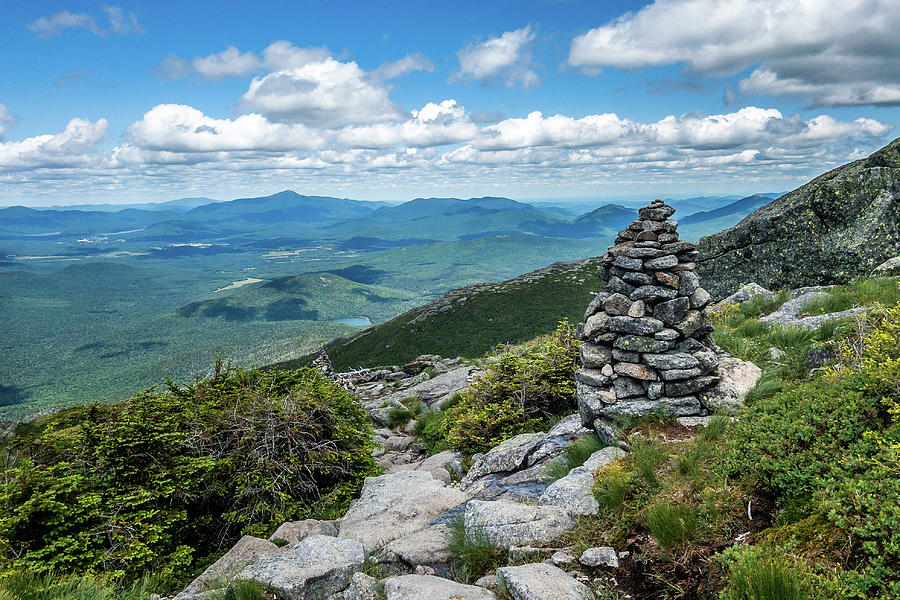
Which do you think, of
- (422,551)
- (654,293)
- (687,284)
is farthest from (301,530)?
(687,284)

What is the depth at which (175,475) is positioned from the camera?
9398 mm

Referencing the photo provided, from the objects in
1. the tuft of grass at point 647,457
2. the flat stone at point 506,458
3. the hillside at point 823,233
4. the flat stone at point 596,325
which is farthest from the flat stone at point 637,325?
the hillside at point 823,233

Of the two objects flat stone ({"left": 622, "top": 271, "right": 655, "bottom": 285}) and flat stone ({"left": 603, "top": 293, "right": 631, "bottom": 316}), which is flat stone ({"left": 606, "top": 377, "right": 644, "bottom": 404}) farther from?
flat stone ({"left": 622, "top": 271, "right": 655, "bottom": 285})

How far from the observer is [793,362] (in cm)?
939

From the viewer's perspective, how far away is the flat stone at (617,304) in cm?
970

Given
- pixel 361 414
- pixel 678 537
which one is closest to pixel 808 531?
pixel 678 537

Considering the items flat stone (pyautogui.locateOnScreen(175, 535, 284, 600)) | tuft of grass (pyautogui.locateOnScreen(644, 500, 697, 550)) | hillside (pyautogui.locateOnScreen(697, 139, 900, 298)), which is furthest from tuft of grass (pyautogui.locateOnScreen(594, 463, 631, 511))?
hillside (pyautogui.locateOnScreen(697, 139, 900, 298))

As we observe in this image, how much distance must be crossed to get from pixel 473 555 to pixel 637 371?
192 inches

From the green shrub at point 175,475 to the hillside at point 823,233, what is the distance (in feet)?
54.0

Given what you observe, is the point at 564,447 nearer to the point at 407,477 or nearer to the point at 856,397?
the point at 407,477

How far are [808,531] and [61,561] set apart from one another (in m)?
10.1

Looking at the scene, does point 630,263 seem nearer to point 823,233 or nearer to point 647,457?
point 647,457

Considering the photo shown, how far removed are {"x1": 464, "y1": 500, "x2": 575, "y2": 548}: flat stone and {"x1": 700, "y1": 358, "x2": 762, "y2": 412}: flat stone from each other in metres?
3.82

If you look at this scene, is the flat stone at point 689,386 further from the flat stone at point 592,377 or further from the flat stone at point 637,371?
the flat stone at point 592,377
